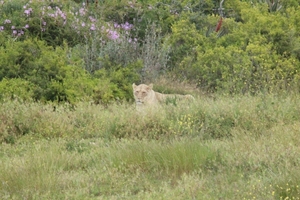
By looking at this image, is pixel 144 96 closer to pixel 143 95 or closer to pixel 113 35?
pixel 143 95

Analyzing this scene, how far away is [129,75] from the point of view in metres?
13.9

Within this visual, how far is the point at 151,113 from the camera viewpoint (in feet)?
33.8

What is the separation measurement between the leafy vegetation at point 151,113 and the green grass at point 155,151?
0.02 meters

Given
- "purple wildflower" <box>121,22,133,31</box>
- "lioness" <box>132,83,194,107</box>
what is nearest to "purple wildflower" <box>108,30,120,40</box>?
"purple wildflower" <box>121,22,133,31</box>

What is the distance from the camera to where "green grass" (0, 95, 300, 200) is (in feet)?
22.7

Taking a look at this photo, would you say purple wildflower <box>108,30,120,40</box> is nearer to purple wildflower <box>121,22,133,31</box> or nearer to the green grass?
purple wildflower <box>121,22,133,31</box>

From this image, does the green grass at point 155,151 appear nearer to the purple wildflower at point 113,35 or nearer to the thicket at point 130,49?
the thicket at point 130,49

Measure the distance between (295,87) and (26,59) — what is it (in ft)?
18.1

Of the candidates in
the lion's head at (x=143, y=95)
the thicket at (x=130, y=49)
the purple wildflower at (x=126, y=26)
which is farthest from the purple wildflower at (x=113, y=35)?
the lion's head at (x=143, y=95)

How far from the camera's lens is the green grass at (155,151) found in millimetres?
6930

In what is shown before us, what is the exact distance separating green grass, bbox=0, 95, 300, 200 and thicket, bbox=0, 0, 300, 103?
5.82 feet

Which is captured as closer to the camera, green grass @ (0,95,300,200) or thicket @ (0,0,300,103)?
green grass @ (0,95,300,200)

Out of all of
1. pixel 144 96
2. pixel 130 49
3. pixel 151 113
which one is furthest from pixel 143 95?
pixel 130 49

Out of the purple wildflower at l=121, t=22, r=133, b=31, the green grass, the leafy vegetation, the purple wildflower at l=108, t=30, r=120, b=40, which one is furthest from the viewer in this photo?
the purple wildflower at l=121, t=22, r=133, b=31
